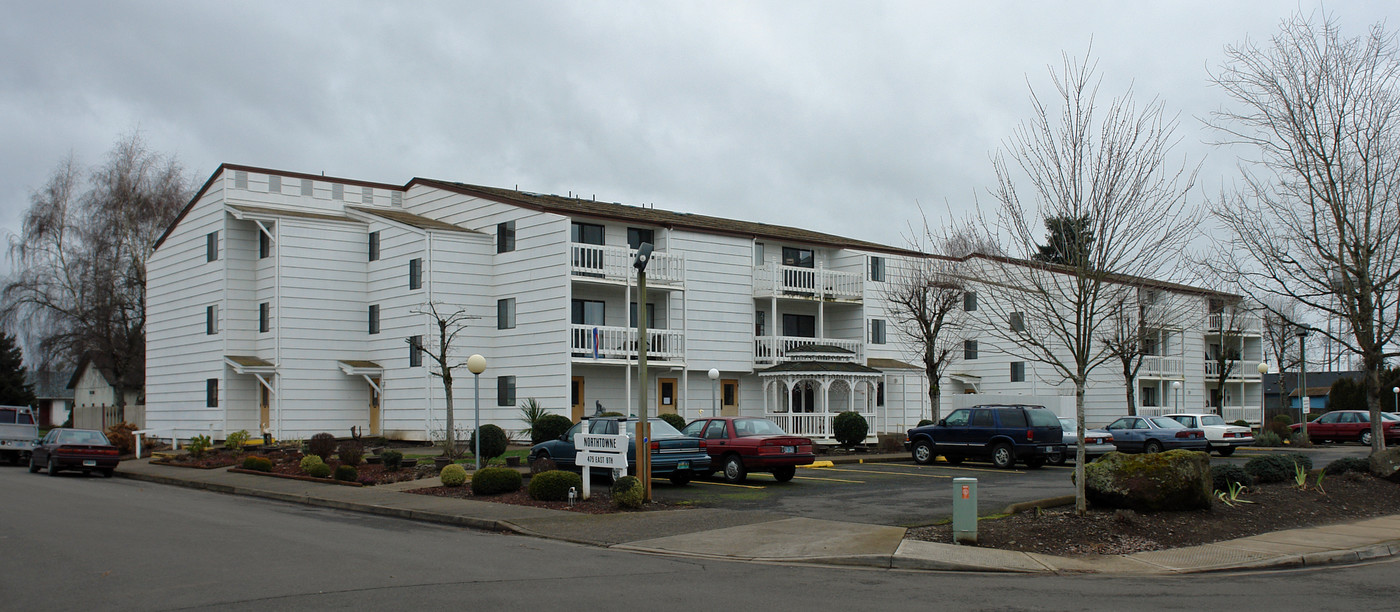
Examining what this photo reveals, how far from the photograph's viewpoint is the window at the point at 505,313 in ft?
115

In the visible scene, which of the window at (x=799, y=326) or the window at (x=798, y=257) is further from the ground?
the window at (x=798, y=257)

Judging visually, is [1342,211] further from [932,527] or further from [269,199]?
[269,199]

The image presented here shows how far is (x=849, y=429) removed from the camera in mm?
33188

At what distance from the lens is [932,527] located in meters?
14.2

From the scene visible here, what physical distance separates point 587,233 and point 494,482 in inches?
704

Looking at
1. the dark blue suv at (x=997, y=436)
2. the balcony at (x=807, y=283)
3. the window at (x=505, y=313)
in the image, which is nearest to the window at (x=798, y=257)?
the balcony at (x=807, y=283)

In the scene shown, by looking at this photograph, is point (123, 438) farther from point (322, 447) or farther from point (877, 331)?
point (877, 331)

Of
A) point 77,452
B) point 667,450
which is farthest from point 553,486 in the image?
point 77,452

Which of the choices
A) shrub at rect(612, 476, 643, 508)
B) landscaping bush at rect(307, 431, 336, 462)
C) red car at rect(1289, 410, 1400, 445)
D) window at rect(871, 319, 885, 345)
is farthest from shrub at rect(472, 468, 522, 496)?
red car at rect(1289, 410, 1400, 445)

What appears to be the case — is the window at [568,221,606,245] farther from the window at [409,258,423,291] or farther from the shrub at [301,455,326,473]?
the shrub at [301,455,326,473]

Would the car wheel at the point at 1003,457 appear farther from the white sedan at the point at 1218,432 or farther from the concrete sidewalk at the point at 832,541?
the concrete sidewalk at the point at 832,541

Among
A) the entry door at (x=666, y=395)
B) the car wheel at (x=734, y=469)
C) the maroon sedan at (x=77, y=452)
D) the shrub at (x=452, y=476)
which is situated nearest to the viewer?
the shrub at (x=452, y=476)

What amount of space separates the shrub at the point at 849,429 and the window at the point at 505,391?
431 inches

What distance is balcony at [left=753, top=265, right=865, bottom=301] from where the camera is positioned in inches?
1500
